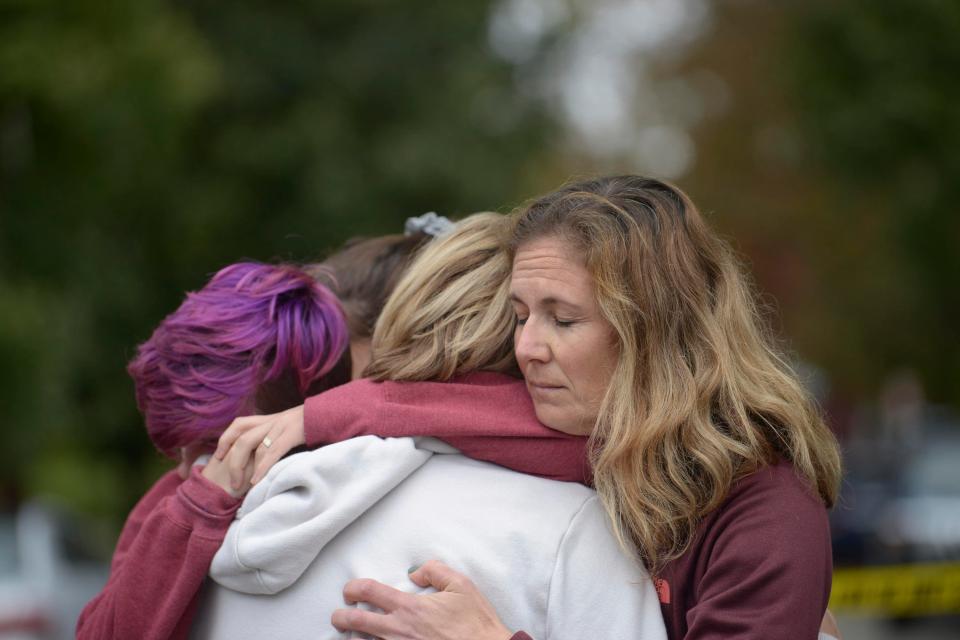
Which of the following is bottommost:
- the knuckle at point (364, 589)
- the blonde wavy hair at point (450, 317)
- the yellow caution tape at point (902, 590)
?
the yellow caution tape at point (902, 590)

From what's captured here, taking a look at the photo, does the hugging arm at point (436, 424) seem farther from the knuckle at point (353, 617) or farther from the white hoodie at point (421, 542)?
the knuckle at point (353, 617)

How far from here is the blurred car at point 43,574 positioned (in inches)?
349

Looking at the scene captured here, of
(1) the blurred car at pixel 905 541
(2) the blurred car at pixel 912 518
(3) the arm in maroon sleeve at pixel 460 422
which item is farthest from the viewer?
(2) the blurred car at pixel 912 518

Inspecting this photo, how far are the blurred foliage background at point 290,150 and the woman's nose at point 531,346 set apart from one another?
7227 mm

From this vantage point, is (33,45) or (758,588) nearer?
(758,588)

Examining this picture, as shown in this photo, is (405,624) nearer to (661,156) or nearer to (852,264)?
(852,264)

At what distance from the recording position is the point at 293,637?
2578 mm

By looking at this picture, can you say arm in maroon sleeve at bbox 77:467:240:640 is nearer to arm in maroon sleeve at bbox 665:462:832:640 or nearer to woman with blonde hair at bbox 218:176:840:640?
woman with blonde hair at bbox 218:176:840:640

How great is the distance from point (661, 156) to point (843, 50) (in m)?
16.7

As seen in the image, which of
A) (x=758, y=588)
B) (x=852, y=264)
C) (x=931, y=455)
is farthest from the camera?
(x=852, y=264)

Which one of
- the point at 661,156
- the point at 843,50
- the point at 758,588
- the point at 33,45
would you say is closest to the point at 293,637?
the point at 758,588

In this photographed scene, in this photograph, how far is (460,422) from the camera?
102 inches

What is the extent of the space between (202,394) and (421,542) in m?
0.70

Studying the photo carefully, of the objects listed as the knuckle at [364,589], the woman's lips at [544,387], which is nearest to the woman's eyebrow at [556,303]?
the woman's lips at [544,387]
